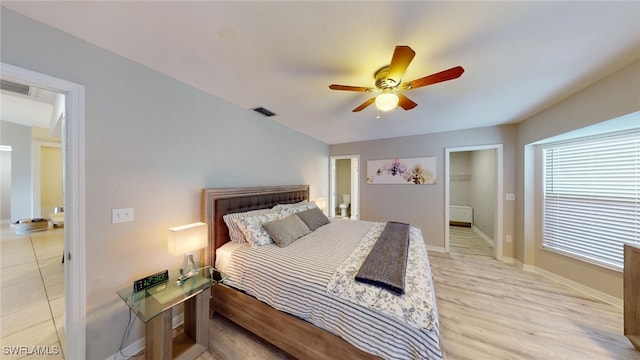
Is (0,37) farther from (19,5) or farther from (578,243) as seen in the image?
(578,243)

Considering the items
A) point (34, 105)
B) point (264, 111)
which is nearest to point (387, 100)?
point (264, 111)

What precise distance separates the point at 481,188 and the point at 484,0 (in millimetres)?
5369

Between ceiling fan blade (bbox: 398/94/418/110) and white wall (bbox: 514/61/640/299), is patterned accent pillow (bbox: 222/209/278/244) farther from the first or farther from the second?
white wall (bbox: 514/61/640/299)

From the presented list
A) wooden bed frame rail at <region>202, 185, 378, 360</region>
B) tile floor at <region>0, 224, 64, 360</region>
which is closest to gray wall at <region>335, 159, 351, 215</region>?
wooden bed frame rail at <region>202, 185, 378, 360</region>

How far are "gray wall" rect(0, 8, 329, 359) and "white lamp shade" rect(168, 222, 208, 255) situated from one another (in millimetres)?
280

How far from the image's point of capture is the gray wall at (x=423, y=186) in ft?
10.8

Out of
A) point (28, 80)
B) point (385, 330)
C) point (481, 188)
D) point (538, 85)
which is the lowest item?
point (385, 330)

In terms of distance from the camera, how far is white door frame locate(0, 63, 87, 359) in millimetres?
1334

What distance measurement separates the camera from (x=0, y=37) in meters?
1.11

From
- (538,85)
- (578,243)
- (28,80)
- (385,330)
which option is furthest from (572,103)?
(28,80)

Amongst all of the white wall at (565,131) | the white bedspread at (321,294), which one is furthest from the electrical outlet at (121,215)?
the white wall at (565,131)

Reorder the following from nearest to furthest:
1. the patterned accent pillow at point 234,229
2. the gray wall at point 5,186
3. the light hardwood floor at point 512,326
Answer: the light hardwood floor at point 512,326
the patterned accent pillow at point 234,229
the gray wall at point 5,186

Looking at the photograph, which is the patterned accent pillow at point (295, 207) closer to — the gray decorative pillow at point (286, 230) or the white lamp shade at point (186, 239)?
the gray decorative pillow at point (286, 230)

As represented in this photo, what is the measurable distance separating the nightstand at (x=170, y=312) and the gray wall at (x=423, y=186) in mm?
3503
